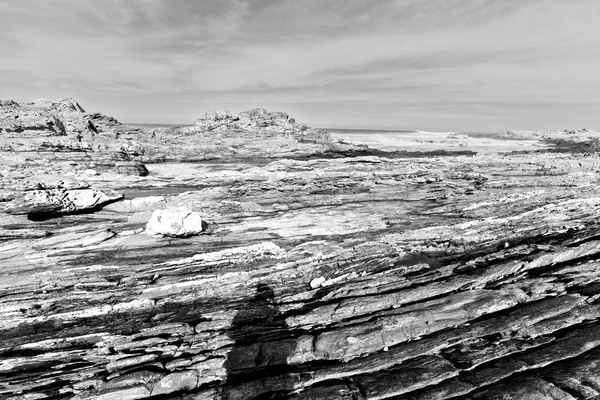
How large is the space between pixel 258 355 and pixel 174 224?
12443 millimetres

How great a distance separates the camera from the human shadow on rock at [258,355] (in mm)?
9562

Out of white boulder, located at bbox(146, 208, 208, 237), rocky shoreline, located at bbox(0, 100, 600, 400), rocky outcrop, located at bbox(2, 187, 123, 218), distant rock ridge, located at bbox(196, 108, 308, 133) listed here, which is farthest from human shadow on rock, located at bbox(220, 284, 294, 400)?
distant rock ridge, located at bbox(196, 108, 308, 133)

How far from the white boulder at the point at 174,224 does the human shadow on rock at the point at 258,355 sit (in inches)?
344

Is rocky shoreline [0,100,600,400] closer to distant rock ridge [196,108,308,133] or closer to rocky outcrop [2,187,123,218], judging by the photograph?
rocky outcrop [2,187,123,218]

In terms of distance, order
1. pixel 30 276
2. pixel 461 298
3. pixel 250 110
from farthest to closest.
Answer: pixel 250 110, pixel 30 276, pixel 461 298

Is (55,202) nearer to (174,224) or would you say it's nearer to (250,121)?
(174,224)

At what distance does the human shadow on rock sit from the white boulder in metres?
8.73

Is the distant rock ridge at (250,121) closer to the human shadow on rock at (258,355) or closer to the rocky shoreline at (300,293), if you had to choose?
the rocky shoreline at (300,293)

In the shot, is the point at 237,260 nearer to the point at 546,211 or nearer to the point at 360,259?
the point at 360,259

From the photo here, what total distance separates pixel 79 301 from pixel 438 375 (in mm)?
14689

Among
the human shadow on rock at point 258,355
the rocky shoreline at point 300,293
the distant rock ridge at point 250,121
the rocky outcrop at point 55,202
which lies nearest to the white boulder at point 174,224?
the rocky shoreline at point 300,293

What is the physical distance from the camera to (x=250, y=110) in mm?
87625

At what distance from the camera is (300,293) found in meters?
14.9

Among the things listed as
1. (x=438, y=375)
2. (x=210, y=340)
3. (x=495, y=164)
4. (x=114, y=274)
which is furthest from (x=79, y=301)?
(x=495, y=164)
